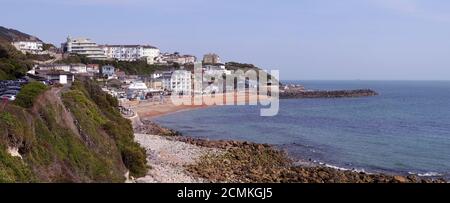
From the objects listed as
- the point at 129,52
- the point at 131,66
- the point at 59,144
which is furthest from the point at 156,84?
the point at 59,144

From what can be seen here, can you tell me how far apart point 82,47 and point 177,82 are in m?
20.3

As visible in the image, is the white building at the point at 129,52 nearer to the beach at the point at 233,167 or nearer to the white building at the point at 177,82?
the white building at the point at 177,82

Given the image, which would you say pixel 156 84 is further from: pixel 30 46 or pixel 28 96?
pixel 28 96

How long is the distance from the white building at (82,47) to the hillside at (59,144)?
71.8 meters

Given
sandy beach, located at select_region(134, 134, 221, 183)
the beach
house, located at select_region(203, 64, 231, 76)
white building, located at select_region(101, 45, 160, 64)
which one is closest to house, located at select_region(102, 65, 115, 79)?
house, located at select_region(203, 64, 231, 76)

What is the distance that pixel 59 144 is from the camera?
11891mm

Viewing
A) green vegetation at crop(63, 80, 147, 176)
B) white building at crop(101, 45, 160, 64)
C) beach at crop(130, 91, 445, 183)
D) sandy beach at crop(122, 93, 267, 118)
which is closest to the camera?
green vegetation at crop(63, 80, 147, 176)

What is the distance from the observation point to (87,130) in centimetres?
1495

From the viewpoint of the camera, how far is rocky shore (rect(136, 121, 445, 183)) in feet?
55.3

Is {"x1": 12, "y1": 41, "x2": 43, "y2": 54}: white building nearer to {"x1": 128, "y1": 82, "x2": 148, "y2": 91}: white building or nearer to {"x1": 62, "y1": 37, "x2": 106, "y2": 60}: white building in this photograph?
{"x1": 62, "y1": 37, "x2": 106, "y2": 60}: white building

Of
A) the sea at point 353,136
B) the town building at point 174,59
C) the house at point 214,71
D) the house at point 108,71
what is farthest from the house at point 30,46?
the sea at point 353,136

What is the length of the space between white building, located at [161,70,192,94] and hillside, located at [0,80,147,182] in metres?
59.6

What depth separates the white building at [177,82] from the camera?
77.9 metres
